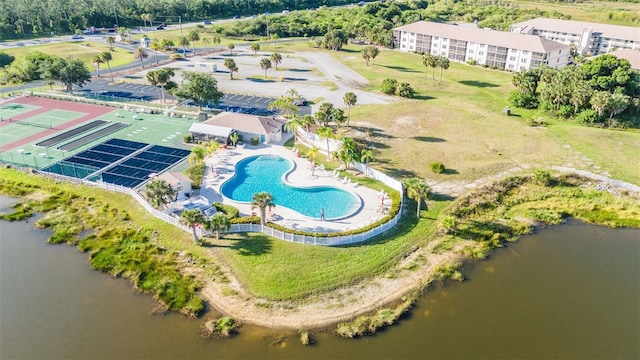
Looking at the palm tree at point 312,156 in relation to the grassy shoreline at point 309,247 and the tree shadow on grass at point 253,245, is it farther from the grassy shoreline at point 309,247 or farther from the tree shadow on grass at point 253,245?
the tree shadow on grass at point 253,245

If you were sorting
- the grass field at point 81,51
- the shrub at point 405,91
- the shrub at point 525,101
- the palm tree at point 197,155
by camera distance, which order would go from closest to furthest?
the palm tree at point 197,155 < the shrub at point 525,101 < the shrub at point 405,91 < the grass field at point 81,51

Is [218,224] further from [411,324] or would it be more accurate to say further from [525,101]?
[525,101]

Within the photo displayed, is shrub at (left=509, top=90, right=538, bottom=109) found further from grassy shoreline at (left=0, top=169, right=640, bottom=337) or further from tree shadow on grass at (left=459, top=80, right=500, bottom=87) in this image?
grassy shoreline at (left=0, top=169, right=640, bottom=337)

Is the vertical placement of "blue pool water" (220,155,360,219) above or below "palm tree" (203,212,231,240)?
below

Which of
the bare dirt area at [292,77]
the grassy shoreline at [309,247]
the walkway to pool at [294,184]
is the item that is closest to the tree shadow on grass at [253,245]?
the grassy shoreline at [309,247]

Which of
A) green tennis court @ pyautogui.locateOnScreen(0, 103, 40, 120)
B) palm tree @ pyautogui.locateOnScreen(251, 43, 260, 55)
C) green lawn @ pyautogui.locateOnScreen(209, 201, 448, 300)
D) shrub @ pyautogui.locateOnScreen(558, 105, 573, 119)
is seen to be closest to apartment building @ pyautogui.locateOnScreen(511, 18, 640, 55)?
shrub @ pyautogui.locateOnScreen(558, 105, 573, 119)

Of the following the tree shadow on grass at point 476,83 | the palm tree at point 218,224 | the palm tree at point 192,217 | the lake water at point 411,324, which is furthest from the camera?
the tree shadow on grass at point 476,83
